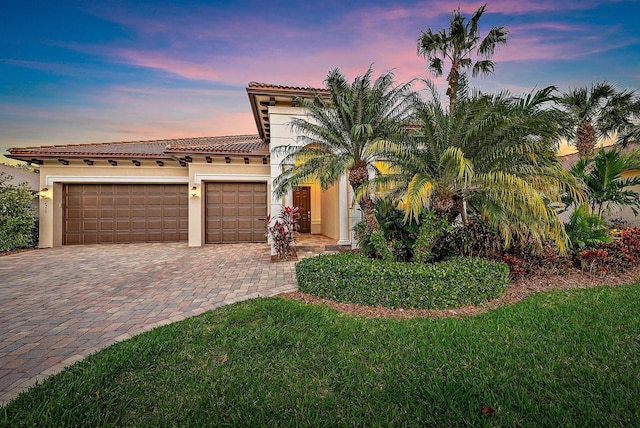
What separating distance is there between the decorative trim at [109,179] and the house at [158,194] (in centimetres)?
4

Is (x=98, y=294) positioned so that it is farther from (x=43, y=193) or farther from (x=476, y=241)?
(x=43, y=193)

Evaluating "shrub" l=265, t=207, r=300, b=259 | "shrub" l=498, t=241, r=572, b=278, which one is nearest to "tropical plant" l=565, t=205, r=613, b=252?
"shrub" l=498, t=241, r=572, b=278

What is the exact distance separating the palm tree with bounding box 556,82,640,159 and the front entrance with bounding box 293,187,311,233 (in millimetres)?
12313

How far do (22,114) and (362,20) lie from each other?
1521cm

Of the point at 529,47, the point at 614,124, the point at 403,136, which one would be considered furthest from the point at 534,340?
the point at 614,124

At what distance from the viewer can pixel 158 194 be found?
12.6 meters

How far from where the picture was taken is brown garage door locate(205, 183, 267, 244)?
12.2m

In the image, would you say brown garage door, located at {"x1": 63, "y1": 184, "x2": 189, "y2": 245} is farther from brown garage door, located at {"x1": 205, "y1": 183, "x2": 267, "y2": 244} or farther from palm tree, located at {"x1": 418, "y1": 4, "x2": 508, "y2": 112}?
palm tree, located at {"x1": 418, "y1": 4, "x2": 508, "y2": 112}

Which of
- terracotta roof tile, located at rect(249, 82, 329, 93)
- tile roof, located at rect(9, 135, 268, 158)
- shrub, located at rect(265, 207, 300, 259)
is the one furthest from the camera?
tile roof, located at rect(9, 135, 268, 158)

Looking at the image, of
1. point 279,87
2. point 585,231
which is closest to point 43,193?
point 279,87

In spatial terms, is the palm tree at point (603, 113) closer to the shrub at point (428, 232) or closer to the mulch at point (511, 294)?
the mulch at point (511, 294)

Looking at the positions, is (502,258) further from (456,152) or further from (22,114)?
(22,114)

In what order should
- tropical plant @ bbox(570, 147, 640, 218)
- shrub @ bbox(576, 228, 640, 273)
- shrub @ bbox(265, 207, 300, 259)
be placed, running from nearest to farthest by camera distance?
shrub @ bbox(576, 228, 640, 273) < tropical plant @ bbox(570, 147, 640, 218) < shrub @ bbox(265, 207, 300, 259)

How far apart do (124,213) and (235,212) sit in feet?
16.9
